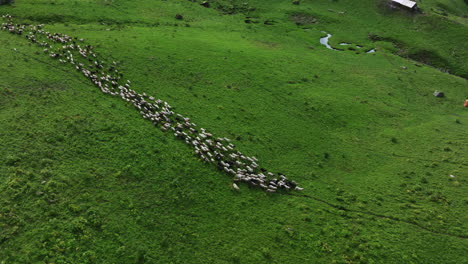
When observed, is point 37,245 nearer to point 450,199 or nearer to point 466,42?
point 450,199

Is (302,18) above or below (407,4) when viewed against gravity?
below

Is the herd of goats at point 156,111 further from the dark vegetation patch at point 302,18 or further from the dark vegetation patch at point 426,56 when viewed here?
the dark vegetation patch at point 426,56

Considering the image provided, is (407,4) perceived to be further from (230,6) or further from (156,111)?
(156,111)

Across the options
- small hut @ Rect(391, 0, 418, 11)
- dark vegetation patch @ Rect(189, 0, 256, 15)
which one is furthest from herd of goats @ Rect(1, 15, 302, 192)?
small hut @ Rect(391, 0, 418, 11)

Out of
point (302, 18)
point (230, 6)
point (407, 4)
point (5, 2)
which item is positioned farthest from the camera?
point (230, 6)

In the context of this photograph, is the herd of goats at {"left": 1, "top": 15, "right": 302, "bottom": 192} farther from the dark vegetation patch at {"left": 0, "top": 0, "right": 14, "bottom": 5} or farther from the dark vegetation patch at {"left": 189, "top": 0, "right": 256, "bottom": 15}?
the dark vegetation patch at {"left": 189, "top": 0, "right": 256, "bottom": 15}

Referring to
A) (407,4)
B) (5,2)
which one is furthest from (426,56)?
(5,2)
